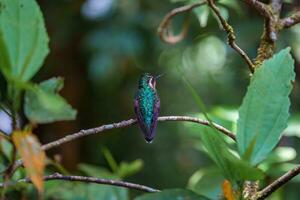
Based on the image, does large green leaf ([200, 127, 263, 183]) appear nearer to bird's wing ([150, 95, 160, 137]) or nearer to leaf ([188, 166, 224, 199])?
bird's wing ([150, 95, 160, 137])

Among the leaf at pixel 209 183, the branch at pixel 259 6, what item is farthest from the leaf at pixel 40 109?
the leaf at pixel 209 183

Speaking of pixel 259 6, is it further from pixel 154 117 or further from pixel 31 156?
pixel 31 156

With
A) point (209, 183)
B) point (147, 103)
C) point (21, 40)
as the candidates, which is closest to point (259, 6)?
point (147, 103)

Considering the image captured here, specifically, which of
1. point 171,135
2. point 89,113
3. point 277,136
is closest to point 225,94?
point 171,135

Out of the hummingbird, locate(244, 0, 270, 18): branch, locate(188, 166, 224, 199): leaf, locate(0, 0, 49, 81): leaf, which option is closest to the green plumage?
the hummingbird

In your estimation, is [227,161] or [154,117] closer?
[227,161]

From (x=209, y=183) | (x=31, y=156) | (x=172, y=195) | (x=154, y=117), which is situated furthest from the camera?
(x=209, y=183)

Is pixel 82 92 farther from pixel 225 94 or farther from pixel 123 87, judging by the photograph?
pixel 225 94
